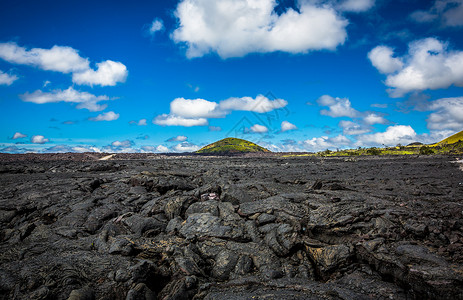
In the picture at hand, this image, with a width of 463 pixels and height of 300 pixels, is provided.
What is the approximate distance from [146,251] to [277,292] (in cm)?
655

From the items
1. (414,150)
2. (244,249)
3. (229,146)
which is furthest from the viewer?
(229,146)

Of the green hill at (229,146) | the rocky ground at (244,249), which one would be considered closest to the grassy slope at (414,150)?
the green hill at (229,146)

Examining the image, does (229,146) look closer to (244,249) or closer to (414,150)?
(414,150)

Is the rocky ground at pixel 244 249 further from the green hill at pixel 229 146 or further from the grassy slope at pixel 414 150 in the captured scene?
the green hill at pixel 229 146

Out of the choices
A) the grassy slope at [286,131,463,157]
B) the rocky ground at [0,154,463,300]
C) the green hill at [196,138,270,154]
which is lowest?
the rocky ground at [0,154,463,300]

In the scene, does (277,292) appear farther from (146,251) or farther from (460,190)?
(460,190)

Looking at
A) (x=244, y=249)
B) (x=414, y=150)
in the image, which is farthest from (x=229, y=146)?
(x=244, y=249)

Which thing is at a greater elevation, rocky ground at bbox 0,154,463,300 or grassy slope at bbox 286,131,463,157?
grassy slope at bbox 286,131,463,157

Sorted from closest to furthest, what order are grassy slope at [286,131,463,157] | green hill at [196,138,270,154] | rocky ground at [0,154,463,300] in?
rocky ground at [0,154,463,300]
grassy slope at [286,131,463,157]
green hill at [196,138,270,154]

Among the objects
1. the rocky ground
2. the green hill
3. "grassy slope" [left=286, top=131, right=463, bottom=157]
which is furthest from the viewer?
the green hill

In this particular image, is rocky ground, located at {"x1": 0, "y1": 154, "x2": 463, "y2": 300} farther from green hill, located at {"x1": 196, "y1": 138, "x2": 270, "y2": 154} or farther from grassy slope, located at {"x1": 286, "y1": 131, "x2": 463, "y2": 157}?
green hill, located at {"x1": 196, "y1": 138, "x2": 270, "y2": 154}

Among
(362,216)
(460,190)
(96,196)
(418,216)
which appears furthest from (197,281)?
(460,190)

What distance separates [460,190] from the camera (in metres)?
18.4

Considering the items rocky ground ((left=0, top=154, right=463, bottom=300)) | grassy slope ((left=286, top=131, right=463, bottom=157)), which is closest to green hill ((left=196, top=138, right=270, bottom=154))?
grassy slope ((left=286, top=131, right=463, bottom=157))
